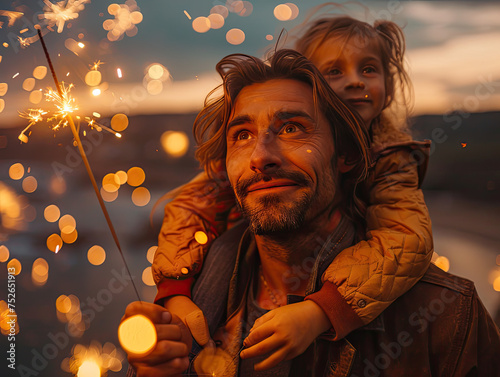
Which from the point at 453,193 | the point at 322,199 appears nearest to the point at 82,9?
the point at 322,199

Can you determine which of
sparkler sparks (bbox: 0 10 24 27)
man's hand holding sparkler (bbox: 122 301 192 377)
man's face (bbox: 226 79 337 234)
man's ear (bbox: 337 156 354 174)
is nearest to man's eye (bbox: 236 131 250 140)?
man's face (bbox: 226 79 337 234)

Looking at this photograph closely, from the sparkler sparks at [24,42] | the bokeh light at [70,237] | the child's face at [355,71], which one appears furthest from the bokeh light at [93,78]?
the child's face at [355,71]

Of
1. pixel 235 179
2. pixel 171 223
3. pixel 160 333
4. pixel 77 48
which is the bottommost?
pixel 160 333

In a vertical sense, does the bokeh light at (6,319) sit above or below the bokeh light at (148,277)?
below

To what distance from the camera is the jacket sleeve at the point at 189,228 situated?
1.19 meters

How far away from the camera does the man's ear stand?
3.83 feet

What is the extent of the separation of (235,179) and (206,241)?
26cm

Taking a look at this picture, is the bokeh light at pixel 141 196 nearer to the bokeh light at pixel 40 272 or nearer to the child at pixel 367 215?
the child at pixel 367 215

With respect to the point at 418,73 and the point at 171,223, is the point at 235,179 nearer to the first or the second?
the point at 171,223

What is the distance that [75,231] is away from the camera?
139 cm

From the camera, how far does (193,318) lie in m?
1.10

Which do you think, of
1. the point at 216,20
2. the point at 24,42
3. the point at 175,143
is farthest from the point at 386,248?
the point at 24,42

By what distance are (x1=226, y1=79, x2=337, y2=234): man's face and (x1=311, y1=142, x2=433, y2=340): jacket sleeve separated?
0.48 feet

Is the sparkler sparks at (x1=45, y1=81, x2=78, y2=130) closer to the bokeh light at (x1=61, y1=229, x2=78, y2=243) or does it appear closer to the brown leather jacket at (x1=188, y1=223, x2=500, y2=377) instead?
the bokeh light at (x1=61, y1=229, x2=78, y2=243)
